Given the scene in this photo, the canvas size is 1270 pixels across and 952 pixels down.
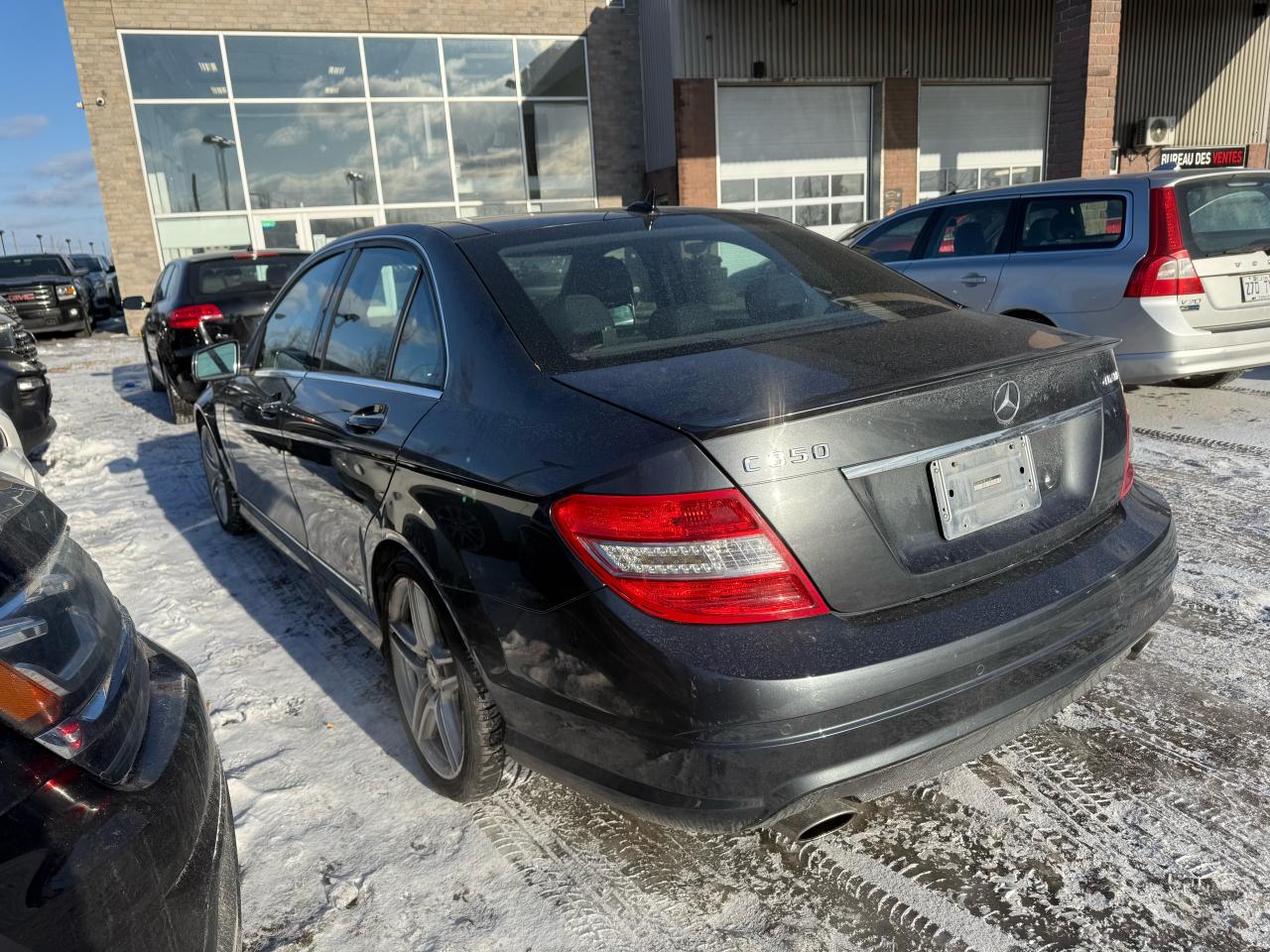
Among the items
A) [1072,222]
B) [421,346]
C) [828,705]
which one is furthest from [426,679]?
[1072,222]

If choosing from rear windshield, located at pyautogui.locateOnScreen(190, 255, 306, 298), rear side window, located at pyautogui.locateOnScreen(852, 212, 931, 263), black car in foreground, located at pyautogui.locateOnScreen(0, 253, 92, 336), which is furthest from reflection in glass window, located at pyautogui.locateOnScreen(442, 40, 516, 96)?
rear side window, located at pyautogui.locateOnScreen(852, 212, 931, 263)

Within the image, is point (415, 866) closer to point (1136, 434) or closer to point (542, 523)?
point (542, 523)

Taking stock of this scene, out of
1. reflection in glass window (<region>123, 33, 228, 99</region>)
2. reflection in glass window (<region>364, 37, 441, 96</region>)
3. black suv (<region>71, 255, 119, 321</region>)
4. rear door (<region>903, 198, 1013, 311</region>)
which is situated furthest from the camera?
black suv (<region>71, 255, 119, 321</region>)

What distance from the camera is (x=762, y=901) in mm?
2117

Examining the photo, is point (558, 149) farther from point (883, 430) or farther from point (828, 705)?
point (828, 705)

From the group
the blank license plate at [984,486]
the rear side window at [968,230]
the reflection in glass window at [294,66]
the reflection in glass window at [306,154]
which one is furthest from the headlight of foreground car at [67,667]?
the reflection in glass window at [294,66]

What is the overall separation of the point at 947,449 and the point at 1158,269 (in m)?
4.47

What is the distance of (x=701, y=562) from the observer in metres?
1.71

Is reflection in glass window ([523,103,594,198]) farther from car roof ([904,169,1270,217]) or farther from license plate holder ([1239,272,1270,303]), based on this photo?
license plate holder ([1239,272,1270,303])

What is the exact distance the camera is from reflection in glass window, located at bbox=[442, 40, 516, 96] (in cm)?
1730

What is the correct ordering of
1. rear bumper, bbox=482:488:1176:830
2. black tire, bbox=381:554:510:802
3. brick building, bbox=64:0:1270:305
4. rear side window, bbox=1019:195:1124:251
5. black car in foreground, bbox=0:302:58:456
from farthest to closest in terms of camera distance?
brick building, bbox=64:0:1270:305 → black car in foreground, bbox=0:302:58:456 → rear side window, bbox=1019:195:1124:251 → black tire, bbox=381:554:510:802 → rear bumper, bbox=482:488:1176:830

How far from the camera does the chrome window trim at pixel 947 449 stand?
179cm

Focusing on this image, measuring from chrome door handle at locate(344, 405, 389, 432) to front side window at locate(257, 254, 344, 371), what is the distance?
745 mm

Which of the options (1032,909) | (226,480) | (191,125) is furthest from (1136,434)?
(191,125)
